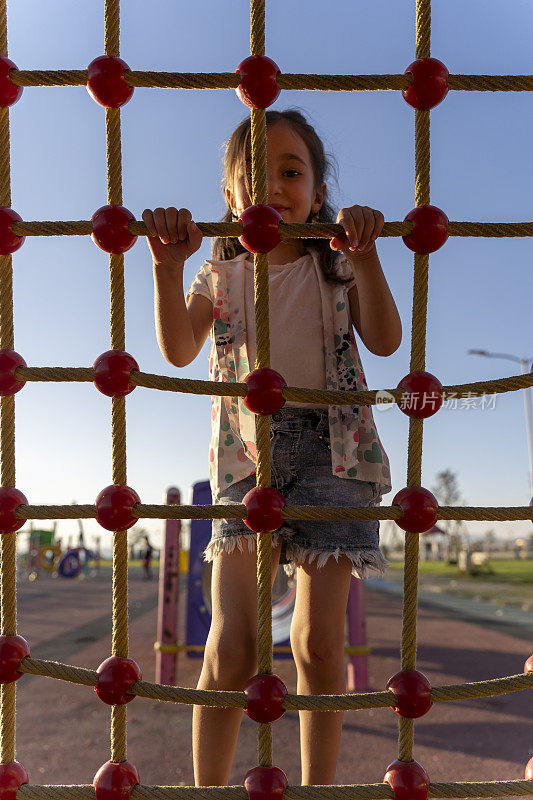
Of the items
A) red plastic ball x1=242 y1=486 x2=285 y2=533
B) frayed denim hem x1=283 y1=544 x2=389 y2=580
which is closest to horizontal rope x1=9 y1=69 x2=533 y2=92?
red plastic ball x1=242 y1=486 x2=285 y2=533

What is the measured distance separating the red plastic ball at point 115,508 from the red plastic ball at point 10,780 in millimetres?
309

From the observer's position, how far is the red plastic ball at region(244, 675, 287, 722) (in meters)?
0.80

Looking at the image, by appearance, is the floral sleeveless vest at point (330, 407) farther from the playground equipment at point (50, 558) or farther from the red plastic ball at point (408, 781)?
the playground equipment at point (50, 558)

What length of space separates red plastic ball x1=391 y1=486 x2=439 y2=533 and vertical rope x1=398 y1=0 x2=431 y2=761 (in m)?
0.02

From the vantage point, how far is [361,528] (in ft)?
3.33

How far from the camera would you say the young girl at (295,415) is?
36.5 inches

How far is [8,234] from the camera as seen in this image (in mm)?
918

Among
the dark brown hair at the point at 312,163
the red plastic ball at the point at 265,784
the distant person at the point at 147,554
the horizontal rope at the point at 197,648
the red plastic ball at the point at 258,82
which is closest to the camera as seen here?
the red plastic ball at the point at 265,784

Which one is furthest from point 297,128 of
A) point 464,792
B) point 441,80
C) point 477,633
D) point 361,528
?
point 477,633

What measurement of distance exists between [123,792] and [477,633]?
3102 mm

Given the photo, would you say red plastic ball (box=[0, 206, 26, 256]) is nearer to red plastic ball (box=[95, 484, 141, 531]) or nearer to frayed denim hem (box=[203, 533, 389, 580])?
red plastic ball (box=[95, 484, 141, 531])

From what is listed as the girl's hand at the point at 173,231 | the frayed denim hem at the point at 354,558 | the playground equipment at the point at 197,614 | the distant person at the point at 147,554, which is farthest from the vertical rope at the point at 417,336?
the distant person at the point at 147,554

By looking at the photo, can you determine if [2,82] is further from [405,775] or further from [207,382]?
[405,775]

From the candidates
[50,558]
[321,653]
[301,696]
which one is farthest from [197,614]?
[50,558]
